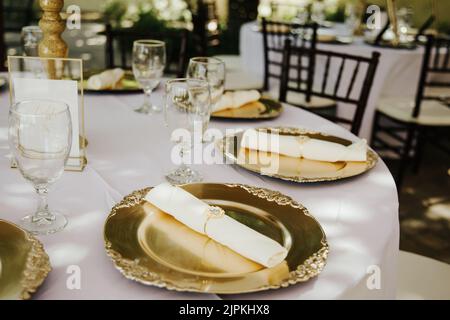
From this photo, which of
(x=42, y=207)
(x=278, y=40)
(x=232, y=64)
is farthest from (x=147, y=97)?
(x=232, y=64)

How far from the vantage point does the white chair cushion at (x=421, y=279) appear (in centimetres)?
138

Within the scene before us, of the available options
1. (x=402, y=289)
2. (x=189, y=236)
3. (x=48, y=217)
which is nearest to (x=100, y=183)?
(x=48, y=217)

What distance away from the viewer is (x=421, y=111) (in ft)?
10.6

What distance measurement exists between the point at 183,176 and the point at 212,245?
0.30 metres

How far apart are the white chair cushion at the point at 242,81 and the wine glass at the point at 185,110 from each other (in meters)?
2.52

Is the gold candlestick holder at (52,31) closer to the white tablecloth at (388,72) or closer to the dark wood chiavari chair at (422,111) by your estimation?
the dark wood chiavari chair at (422,111)

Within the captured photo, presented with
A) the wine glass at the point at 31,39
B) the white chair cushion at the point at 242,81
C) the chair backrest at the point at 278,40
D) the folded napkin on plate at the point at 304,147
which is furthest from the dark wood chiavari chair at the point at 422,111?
the wine glass at the point at 31,39

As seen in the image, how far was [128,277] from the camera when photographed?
74 centimetres

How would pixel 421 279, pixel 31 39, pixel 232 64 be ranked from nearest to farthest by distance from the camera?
1. pixel 421 279
2. pixel 31 39
3. pixel 232 64

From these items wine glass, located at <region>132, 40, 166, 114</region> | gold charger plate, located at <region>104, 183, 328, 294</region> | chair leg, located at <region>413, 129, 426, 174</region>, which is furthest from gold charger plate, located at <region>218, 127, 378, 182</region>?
chair leg, located at <region>413, 129, 426, 174</region>

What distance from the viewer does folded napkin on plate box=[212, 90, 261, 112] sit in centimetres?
157

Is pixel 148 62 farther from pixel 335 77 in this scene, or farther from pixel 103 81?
pixel 335 77
